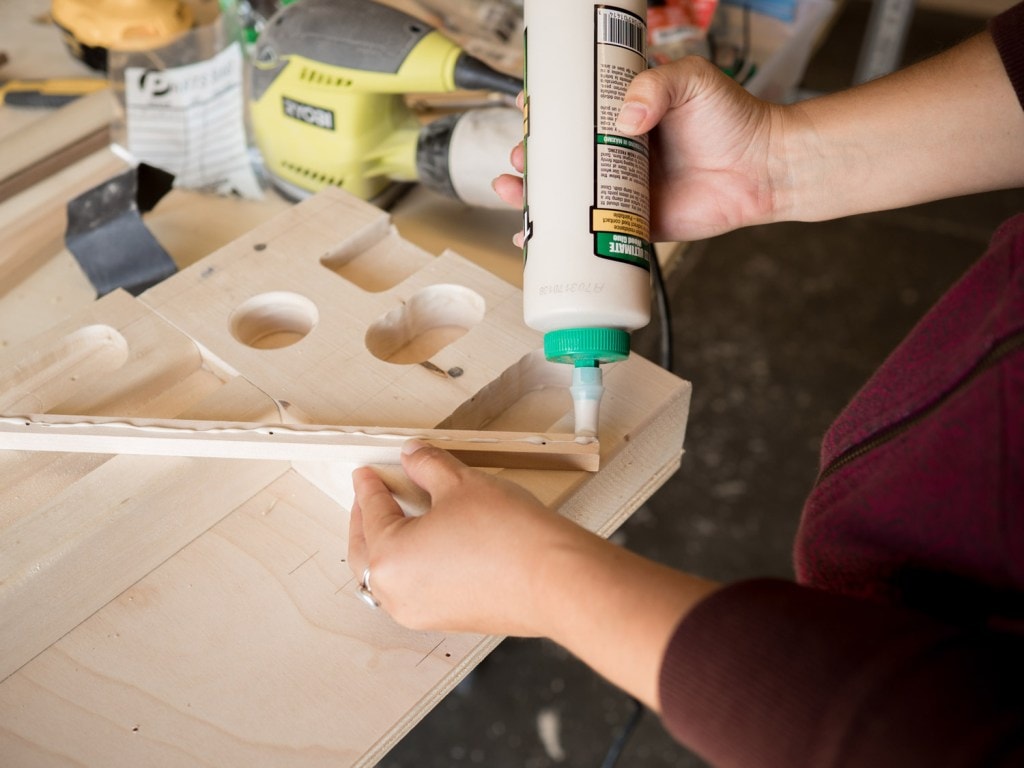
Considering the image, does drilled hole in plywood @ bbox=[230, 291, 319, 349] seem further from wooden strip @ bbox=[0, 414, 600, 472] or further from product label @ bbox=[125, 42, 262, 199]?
product label @ bbox=[125, 42, 262, 199]

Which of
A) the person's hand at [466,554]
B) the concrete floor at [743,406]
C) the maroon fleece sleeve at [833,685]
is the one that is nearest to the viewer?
the maroon fleece sleeve at [833,685]

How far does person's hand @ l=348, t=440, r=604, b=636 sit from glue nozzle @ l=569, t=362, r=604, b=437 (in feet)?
0.28

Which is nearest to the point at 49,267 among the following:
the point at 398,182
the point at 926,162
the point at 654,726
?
the point at 398,182

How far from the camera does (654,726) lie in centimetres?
130

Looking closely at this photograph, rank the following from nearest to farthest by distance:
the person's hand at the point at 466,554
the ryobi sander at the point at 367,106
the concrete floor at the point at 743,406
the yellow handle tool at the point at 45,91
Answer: the person's hand at the point at 466,554 → the ryobi sander at the point at 367,106 → the yellow handle tool at the point at 45,91 → the concrete floor at the point at 743,406

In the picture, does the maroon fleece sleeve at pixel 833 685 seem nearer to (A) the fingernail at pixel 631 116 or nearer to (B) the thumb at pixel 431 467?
(B) the thumb at pixel 431 467

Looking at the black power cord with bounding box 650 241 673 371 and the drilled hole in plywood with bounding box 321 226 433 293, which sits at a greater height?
the drilled hole in plywood with bounding box 321 226 433 293

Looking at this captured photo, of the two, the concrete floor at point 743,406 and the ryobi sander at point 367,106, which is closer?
the ryobi sander at point 367,106

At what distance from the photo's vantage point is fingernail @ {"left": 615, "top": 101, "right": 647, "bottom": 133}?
0.61 meters

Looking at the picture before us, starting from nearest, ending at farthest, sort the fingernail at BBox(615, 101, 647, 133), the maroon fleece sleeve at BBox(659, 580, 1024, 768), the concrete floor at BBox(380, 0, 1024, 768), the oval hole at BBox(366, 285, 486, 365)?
1. the maroon fleece sleeve at BBox(659, 580, 1024, 768)
2. the fingernail at BBox(615, 101, 647, 133)
3. the oval hole at BBox(366, 285, 486, 365)
4. the concrete floor at BBox(380, 0, 1024, 768)

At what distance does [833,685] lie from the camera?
38cm

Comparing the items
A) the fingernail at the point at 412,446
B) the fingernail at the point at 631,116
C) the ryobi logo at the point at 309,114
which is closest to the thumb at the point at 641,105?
the fingernail at the point at 631,116

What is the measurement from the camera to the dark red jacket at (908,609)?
370 mm

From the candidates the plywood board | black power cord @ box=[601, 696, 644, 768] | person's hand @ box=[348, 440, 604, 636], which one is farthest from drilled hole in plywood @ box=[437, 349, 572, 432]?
black power cord @ box=[601, 696, 644, 768]
